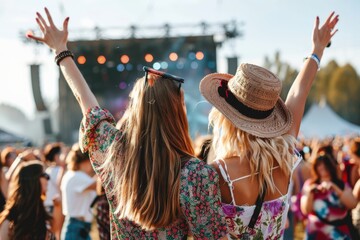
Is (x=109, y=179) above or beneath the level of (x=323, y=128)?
above

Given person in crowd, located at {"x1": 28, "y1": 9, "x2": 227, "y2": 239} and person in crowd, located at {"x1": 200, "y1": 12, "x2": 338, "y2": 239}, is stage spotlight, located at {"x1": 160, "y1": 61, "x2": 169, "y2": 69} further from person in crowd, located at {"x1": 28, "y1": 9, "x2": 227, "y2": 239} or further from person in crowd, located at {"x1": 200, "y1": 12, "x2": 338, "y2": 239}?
person in crowd, located at {"x1": 28, "y1": 9, "x2": 227, "y2": 239}

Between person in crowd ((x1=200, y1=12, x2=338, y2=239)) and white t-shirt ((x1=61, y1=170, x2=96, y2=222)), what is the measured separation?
10.1 ft

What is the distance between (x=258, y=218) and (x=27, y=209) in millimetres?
1808

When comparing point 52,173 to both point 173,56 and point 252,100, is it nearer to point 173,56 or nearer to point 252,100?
Answer: point 252,100

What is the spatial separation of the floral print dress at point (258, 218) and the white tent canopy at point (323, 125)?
22.3m

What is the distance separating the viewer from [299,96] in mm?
2459

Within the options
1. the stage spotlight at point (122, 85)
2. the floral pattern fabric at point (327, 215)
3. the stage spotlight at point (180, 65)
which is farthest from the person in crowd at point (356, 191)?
the stage spotlight at point (122, 85)

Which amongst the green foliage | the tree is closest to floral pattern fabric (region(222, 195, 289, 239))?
the green foliage

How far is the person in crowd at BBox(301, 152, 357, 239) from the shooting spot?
4852mm

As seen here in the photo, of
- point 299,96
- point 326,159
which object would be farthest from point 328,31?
point 326,159

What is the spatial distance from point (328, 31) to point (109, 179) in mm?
1348

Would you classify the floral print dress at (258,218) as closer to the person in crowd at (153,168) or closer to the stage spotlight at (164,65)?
the person in crowd at (153,168)

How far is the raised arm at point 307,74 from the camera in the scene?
243cm

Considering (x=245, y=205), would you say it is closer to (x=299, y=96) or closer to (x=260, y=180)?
(x=260, y=180)
